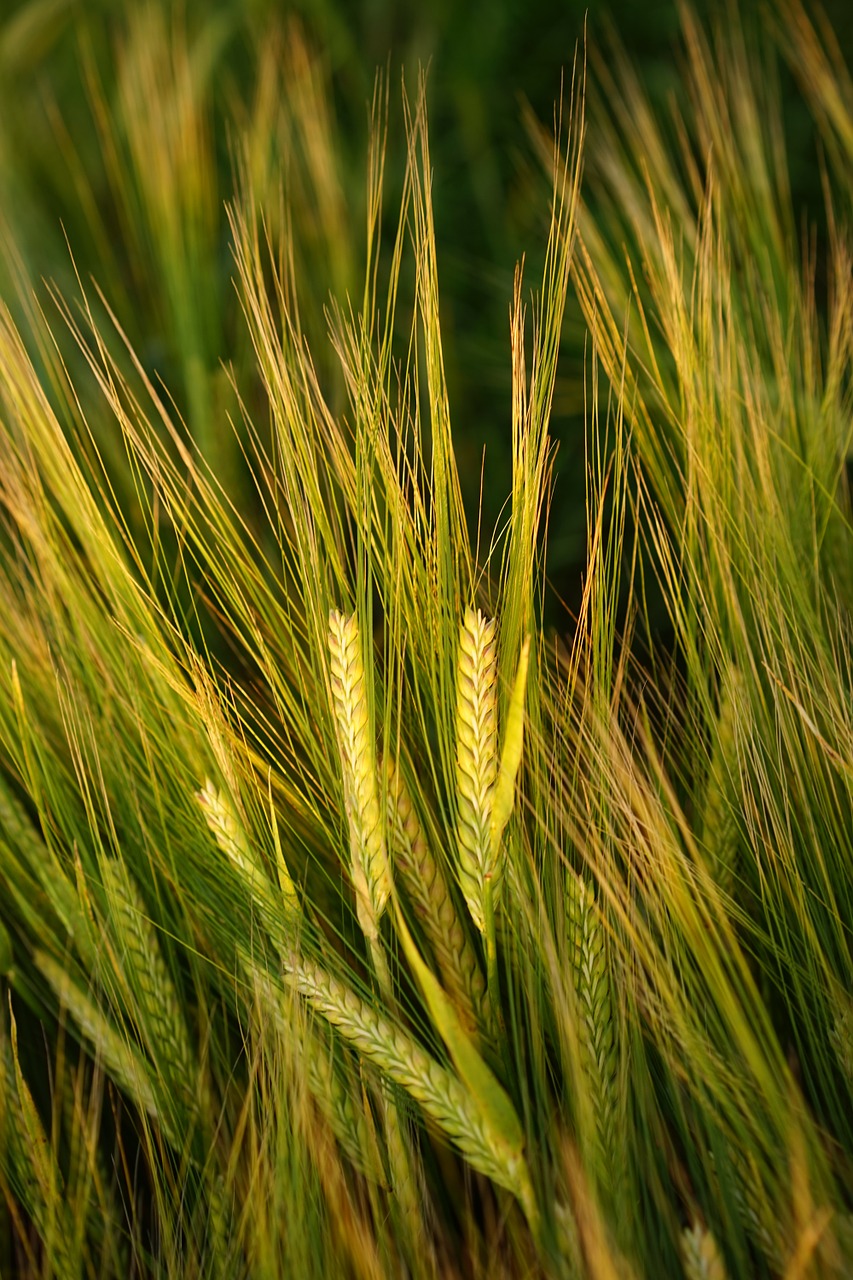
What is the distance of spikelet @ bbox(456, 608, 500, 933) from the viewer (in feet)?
1.51

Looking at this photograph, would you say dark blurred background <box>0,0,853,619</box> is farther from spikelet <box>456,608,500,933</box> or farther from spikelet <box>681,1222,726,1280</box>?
spikelet <box>681,1222,726,1280</box>

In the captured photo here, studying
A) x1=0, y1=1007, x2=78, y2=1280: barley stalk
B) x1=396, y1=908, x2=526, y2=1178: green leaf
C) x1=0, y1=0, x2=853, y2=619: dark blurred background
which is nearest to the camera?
x1=396, y1=908, x2=526, y2=1178: green leaf

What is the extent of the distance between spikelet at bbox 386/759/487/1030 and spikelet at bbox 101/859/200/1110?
17 centimetres

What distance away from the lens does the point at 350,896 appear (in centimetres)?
58

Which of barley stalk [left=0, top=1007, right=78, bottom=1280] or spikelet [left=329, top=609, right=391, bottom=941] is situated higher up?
spikelet [left=329, top=609, right=391, bottom=941]

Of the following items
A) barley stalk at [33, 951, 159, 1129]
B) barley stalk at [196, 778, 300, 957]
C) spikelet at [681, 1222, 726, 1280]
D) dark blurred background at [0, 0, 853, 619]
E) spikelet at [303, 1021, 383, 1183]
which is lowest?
spikelet at [681, 1222, 726, 1280]

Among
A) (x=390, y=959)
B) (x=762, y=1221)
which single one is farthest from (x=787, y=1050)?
(x=390, y=959)

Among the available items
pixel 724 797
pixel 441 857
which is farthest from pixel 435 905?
pixel 724 797

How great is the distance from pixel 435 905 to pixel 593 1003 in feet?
0.33

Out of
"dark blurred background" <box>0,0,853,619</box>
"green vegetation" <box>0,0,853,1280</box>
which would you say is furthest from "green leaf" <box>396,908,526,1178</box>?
"dark blurred background" <box>0,0,853,619</box>

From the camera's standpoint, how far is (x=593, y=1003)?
1.71 feet

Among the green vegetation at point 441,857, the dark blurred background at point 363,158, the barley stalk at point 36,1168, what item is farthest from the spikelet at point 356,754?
the dark blurred background at point 363,158

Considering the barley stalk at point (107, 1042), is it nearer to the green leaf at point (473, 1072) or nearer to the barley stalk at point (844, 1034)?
the green leaf at point (473, 1072)

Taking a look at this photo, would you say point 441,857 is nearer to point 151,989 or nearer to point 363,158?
point 151,989
